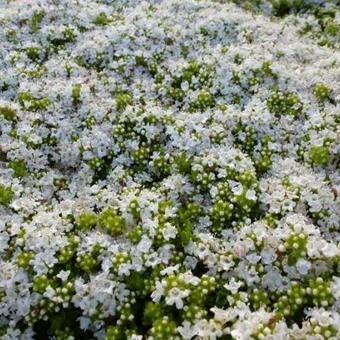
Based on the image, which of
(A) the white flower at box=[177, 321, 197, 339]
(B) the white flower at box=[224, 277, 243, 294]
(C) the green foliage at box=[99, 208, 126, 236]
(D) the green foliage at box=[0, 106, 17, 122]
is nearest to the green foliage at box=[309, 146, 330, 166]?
(B) the white flower at box=[224, 277, 243, 294]

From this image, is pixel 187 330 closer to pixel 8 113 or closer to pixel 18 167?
pixel 18 167

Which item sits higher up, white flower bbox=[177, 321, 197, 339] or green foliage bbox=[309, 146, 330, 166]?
green foliage bbox=[309, 146, 330, 166]

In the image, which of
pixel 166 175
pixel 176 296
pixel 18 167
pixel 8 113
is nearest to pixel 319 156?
pixel 166 175

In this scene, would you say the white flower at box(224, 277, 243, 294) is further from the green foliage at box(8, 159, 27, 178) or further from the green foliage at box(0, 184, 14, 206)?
the green foliage at box(8, 159, 27, 178)

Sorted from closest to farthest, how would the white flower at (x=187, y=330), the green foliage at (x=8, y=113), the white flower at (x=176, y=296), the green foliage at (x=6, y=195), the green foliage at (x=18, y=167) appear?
the white flower at (x=187, y=330)
the white flower at (x=176, y=296)
the green foliage at (x=6, y=195)
the green foliage at (x=18, y=167)
the green foliage at (x=8, y=113)

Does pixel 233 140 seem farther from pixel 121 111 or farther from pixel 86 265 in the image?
pixel 86 265

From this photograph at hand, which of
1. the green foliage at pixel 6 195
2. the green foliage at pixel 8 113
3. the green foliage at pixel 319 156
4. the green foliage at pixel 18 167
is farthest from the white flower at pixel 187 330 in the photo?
the green foliage at pixel 8 113

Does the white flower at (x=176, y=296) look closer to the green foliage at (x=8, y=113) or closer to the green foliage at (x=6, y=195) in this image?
the green foliage at (x=6, y=195)

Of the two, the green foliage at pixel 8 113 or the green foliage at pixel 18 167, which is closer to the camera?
the green foliage at pixel 18 167
